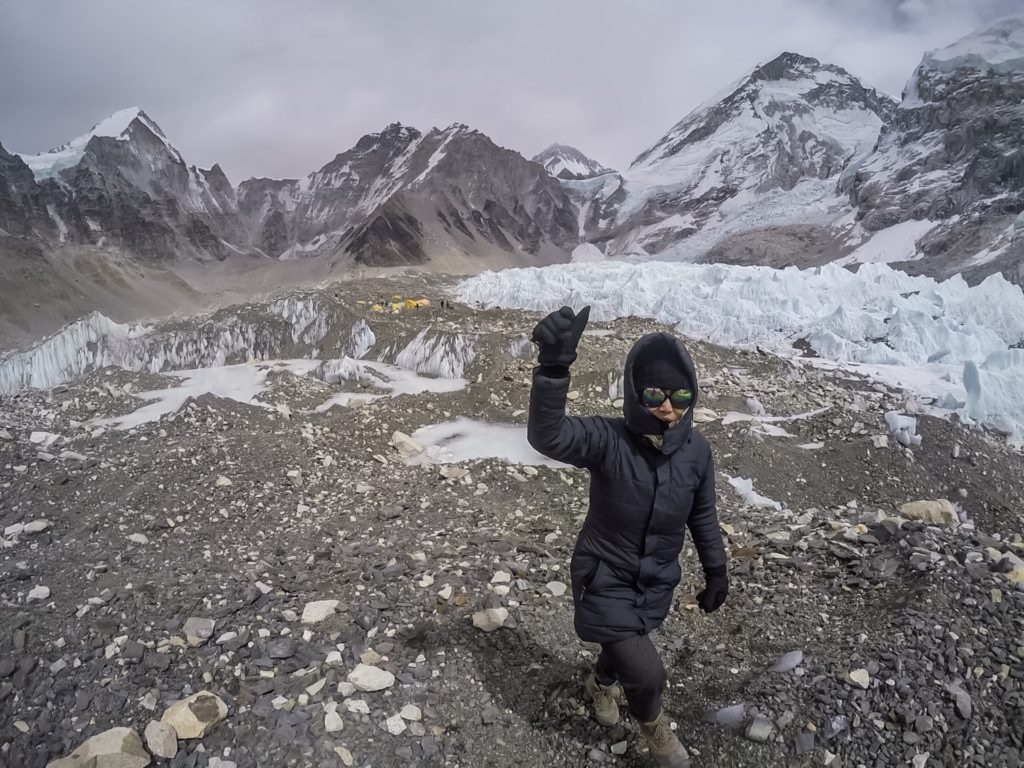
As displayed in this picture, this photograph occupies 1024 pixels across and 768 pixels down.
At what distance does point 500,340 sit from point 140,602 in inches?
420

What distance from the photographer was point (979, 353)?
14.1 metres

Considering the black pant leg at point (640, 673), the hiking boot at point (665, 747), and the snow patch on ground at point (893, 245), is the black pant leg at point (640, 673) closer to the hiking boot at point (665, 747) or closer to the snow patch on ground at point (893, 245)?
the hiking boot at point (665, 747)

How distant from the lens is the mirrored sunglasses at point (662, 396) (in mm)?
2826

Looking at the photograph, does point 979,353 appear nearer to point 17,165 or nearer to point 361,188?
point 17,165

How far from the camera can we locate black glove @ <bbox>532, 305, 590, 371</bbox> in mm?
2551

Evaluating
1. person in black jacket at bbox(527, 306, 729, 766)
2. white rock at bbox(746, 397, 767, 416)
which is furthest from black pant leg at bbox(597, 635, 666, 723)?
white rock at bbox(746, 397, 767, 416)

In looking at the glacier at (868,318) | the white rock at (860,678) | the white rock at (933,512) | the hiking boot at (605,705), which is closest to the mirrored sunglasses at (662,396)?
the hiking boot at (605,705)

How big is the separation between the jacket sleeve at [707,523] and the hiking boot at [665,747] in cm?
89

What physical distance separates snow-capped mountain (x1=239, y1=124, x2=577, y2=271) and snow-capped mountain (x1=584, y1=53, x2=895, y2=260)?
43.0 feet

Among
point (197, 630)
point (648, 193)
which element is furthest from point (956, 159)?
point (197, 630)

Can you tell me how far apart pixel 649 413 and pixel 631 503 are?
1.56 feet

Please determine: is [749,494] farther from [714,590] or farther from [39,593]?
[39,593]

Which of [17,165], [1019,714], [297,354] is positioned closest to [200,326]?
[297,354]

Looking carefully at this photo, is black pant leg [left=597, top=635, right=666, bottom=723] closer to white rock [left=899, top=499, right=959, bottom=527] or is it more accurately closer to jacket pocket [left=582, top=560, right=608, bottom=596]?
jacket pocket [left=582, top=560, right=608, bottom=596]
